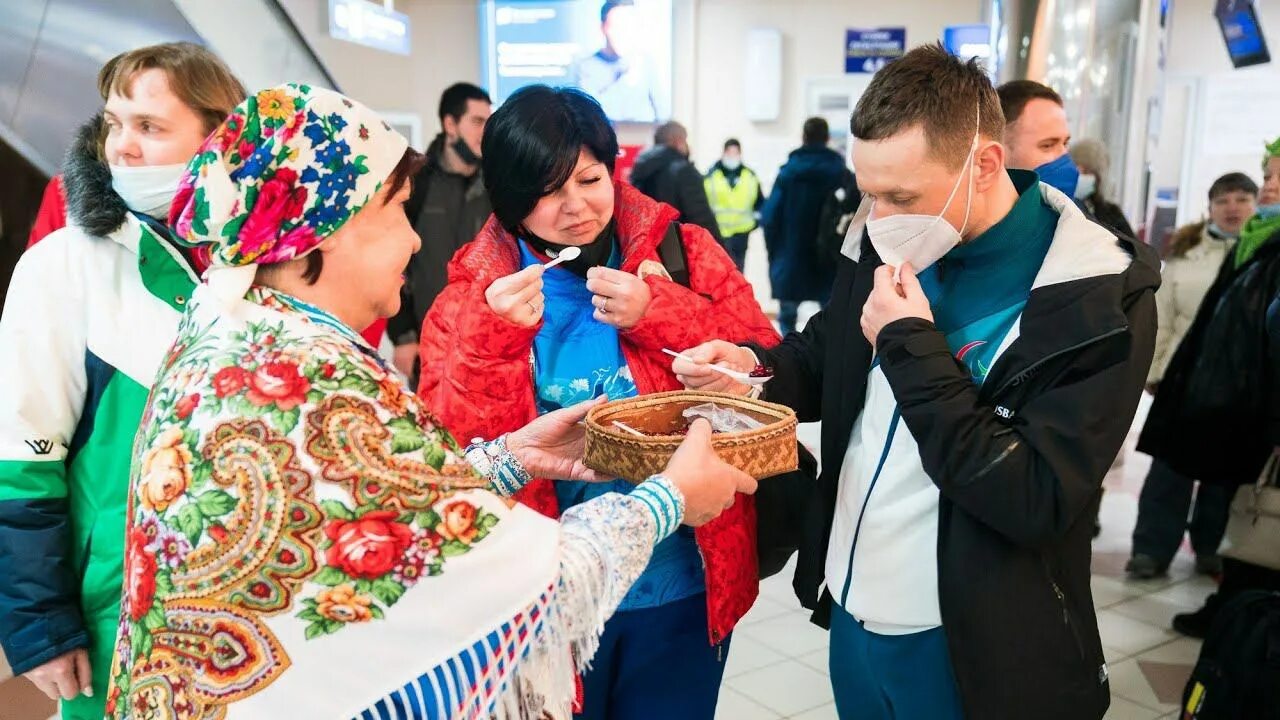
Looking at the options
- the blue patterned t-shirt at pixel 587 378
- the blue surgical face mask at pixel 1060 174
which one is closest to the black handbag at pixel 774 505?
the blue patterned t-shirt at pixel 587 378

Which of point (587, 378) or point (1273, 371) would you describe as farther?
point (1273, 371)

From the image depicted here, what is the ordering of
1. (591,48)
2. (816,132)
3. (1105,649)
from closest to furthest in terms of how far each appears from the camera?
1. (1105,649)
2. (816,132)
3. (591,48)

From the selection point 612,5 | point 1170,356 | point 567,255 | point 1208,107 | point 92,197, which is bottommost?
point 1170,356

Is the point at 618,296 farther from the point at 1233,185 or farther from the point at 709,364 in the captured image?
the point at 1233,185

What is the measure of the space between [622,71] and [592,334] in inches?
401

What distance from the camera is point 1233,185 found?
4586 mm

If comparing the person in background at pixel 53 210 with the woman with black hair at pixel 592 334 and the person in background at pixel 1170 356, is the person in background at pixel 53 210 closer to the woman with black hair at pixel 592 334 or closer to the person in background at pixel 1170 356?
the woman with black hair at pixel 592 334

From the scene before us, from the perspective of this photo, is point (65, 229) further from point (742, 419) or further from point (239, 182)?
point (742, 419)

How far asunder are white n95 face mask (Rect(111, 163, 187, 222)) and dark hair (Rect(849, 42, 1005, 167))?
114 cm

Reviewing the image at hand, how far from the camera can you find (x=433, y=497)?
1162 mm

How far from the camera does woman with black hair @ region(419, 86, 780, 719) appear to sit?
182cm

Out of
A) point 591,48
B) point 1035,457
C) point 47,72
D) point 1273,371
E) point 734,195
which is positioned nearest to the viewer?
point 1035,457

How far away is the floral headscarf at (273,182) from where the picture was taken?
1.17 m

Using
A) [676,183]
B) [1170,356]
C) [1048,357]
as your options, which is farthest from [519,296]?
[676,183]
